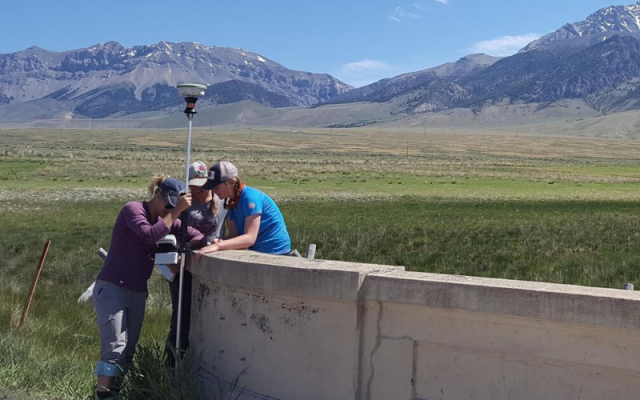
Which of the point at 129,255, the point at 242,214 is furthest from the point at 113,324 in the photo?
the point at 242,214

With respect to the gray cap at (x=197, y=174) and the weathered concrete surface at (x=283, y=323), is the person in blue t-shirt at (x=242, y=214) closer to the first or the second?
the gray cap at (x=197, y=174)

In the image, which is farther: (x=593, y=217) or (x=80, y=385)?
(x=593, y=217)

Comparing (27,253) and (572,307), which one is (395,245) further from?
(572,307)

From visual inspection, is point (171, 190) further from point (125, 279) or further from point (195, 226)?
point (125, 279)

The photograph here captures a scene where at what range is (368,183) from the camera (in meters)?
51.0

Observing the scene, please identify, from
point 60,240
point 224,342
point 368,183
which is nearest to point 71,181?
point 368,183

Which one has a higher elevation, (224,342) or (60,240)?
(224,342)

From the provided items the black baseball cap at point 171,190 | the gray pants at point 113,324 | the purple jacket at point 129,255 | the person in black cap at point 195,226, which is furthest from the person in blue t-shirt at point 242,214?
the gray pants at point 113,324

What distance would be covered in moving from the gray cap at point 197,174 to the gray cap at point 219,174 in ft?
0.21

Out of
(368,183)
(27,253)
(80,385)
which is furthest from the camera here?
(368,183)

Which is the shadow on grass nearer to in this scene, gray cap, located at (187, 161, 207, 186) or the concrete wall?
the concrete wall

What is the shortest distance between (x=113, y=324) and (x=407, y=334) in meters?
A: 2.59

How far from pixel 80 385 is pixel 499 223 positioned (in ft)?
66.2

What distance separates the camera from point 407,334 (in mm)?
4734
